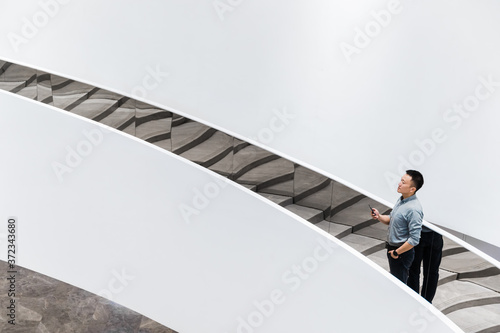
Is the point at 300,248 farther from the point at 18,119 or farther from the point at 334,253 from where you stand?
the point at 18,119

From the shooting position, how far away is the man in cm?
521

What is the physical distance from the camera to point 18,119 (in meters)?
6.50

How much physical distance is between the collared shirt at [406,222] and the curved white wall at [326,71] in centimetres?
223

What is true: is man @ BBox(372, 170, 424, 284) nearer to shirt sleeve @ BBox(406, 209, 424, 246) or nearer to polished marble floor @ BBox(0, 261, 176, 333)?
shirt sleeve @ BBox(406, 209, 424, 246)

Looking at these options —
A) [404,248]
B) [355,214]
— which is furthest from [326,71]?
[404,248]

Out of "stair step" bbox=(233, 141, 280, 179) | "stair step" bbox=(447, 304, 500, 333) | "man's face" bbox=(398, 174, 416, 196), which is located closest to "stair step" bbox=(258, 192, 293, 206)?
"stair step" bbox=(233, 141, 280, 179)

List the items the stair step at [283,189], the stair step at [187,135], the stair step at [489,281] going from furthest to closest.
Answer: the stair step at [187,135], the stair step at [283,189], the stair step at [489,281]

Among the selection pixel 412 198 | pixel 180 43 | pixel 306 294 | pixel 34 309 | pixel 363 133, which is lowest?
pixel 34 309

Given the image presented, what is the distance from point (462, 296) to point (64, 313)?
7216 millimetres

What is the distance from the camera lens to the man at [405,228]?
5215mm

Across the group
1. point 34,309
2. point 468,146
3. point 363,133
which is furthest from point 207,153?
point 34,309

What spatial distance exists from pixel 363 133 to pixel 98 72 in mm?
3232

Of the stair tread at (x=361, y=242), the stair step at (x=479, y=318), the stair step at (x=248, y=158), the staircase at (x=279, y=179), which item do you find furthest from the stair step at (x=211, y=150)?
the stair step at (x=479, y=318)

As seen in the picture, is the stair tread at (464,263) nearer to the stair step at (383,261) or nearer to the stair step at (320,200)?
the stair step at (383,261)
